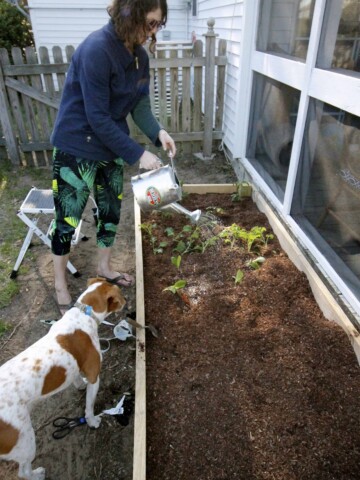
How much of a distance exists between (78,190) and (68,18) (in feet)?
33.2

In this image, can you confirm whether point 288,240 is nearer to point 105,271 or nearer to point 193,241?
point 193,241

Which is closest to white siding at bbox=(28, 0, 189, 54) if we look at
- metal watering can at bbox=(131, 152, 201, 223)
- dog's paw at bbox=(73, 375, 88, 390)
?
metal watering can at bbox=(131, 152, 201, 223)

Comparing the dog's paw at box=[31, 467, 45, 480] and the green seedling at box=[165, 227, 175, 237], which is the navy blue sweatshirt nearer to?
the green seedling at box=[165, 227, 175, 237]

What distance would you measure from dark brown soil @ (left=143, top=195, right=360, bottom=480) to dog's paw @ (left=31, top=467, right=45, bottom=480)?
586 millimetres

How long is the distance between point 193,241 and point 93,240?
1.26m

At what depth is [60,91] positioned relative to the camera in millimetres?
5105

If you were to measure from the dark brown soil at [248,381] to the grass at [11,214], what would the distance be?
129 centimetres

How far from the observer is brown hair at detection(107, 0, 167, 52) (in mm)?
1887

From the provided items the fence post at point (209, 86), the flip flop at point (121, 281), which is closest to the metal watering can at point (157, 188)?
the flip flop at point (121, 281)

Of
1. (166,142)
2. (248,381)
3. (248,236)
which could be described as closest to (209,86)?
(166,142)

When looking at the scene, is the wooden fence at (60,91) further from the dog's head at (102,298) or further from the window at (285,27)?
the dog's head at (102,298)

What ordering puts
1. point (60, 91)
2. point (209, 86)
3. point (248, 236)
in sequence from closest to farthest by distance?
point (248, 236), point (60, 91), point (209, 86)

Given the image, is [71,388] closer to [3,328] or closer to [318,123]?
[3,328]

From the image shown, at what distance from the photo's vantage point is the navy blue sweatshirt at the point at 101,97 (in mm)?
2004
